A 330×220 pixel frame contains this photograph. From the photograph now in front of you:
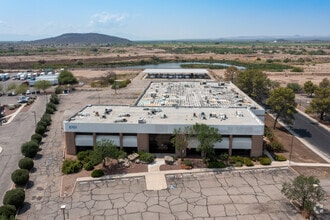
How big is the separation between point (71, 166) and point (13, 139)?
19645mm

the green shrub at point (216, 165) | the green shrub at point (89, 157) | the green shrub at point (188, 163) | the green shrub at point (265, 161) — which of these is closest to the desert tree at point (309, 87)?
the green shrub at point (265, 161)

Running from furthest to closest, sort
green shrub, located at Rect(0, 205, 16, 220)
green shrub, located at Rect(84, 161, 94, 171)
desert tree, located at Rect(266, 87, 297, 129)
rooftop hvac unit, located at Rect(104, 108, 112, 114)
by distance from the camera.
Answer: desert tree, located at Rect(266, 87, 297, 129) → rooftop hvac unit, located at Rect(104, 108, 112, 114) → green shrub, located at Rect(84, 161, 94, 171) → green shrub, located at Rect(0, 205, 16, 220)

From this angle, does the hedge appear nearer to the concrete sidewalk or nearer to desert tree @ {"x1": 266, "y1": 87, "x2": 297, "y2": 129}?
the concrete sidewalk

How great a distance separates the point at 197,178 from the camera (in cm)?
3788

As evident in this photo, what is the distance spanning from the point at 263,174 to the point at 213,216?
12.1 metres

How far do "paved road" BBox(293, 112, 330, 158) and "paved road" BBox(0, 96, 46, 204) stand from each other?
150ft

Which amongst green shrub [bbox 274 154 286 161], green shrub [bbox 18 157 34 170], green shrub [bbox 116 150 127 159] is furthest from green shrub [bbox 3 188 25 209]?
green shrub [bbox 274 154 286 161]

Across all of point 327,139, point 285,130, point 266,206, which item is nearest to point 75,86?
point 285,130

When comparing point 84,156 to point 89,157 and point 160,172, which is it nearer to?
point 89,157

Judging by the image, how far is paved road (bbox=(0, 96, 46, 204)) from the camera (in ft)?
129

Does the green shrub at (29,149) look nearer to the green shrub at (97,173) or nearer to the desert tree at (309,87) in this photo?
the green shrub at (97,173)

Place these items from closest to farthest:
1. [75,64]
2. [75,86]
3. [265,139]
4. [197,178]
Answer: [197,178], [265,139], [75,86], [75,64]

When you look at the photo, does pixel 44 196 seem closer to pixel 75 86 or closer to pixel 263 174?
pixel 263 174

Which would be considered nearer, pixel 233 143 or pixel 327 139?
pixel 233 143
